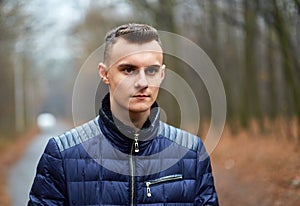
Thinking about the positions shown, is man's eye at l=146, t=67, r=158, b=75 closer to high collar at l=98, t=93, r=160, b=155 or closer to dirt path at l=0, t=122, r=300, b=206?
high collar at l=98, t=93, r=160, b=155

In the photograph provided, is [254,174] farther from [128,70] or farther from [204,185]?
[128,70]

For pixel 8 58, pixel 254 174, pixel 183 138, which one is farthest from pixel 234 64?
pixel 183 138

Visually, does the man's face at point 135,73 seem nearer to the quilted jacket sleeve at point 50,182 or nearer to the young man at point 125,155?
the young man at point 125,155

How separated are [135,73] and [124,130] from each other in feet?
1.02

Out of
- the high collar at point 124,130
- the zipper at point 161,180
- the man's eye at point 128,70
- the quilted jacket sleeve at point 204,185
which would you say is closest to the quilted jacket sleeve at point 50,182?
the high collar at point 124,130

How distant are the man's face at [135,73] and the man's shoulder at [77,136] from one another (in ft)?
0.78

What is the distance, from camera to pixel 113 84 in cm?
309

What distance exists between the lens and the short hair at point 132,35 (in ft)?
10.0

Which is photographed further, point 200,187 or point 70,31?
point 70,31

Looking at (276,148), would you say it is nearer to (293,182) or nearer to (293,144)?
(293,144)

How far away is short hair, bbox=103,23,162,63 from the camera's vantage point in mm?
3051

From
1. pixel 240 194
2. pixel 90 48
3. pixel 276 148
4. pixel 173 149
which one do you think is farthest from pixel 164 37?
pixel 90 48

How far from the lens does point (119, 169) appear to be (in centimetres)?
308

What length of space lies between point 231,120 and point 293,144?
8995mm
